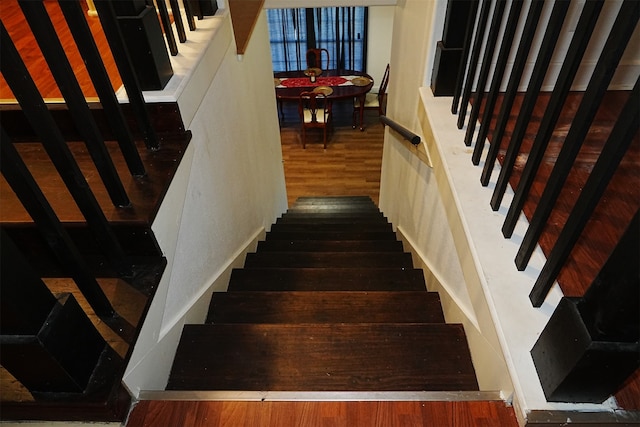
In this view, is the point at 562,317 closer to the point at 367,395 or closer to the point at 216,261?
the point at 367,395

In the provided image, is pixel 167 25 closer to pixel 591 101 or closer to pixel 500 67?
pixel 500 67

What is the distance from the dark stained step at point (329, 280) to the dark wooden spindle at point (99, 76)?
1.02 m

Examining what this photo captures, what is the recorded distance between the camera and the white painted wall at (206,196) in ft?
4.24

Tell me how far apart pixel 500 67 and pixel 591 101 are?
55 cm

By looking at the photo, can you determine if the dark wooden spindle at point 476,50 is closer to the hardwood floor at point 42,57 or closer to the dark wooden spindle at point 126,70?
the dark wooden spindle at point 126,70

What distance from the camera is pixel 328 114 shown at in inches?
263

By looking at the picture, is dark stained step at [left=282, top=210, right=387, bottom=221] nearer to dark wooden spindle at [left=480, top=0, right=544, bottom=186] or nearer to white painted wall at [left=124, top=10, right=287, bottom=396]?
white painted wall at [left=124, top=10, right=287, bottom=396]

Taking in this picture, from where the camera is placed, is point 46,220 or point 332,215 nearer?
point 46,220

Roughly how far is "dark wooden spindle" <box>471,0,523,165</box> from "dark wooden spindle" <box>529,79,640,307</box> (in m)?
0.59

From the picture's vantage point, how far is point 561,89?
0.88m

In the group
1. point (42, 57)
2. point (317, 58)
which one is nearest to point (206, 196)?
point (42, 57)

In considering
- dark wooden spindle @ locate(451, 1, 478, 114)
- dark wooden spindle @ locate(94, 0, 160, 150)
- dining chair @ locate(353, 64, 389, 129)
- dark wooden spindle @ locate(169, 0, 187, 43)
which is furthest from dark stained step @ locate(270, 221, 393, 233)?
dining chair @ locate(353, 64, 389, 129)

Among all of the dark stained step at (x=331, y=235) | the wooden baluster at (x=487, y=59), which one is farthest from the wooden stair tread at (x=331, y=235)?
the wooden baluster at (x=487, y=59)

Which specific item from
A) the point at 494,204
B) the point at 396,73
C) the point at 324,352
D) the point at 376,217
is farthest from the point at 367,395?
the point at 376,217
